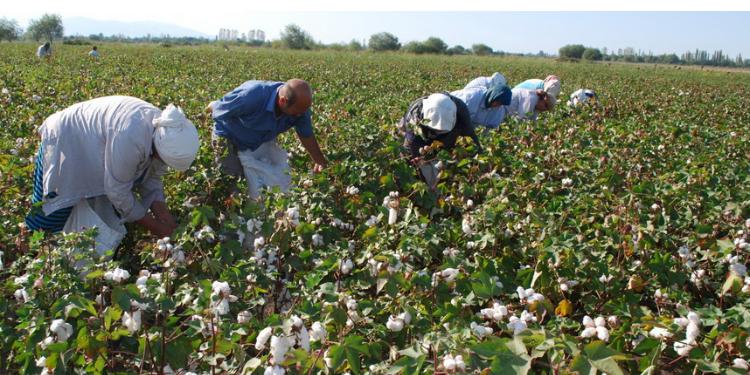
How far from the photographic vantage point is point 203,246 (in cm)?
243

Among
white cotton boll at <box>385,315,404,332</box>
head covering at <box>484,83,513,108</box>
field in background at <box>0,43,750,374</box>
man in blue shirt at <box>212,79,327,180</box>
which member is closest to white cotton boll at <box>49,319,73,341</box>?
field in background at <box>0,43,750,374</box>

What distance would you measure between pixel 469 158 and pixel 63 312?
2685mm

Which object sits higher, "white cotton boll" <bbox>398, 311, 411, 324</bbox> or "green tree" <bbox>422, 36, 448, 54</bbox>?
"green tree" <bbox>422, 36, 448, 54</bbox>

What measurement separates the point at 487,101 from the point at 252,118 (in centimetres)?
191

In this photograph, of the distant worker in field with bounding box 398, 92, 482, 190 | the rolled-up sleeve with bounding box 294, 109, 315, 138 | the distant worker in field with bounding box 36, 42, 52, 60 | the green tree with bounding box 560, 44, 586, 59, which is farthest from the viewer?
the green tree with bounding box 560, 44, 586, 59

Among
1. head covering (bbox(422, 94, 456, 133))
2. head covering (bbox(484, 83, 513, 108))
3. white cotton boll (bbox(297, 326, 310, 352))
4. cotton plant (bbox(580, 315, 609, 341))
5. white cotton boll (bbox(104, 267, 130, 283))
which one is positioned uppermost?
head covering (bbox(484, 83, 513, 108))

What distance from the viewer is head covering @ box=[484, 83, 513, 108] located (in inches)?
175

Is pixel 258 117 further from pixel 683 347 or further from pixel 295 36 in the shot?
pixel 295 36

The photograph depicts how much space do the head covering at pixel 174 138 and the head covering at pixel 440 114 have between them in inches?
70.1

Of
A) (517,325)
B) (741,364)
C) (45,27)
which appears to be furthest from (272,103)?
(45,27)

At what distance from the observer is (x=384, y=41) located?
7438cm

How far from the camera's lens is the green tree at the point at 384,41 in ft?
234

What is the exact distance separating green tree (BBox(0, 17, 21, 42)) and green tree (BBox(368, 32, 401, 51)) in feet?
132

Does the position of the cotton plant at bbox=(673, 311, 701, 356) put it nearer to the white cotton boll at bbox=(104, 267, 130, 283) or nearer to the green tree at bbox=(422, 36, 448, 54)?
the white cotton boll at bbox=(104, 267, 130, 283)
